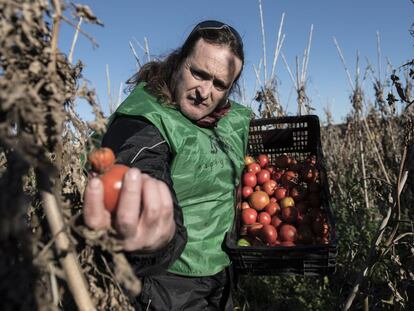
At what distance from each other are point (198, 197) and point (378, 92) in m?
3.11

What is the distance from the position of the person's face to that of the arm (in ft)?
1.04

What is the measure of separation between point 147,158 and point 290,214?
127 centimetres

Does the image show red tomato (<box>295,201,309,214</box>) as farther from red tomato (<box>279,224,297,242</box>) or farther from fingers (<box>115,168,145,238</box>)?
fingers (<box>115,168,145,238</box>)

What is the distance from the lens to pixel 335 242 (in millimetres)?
1740

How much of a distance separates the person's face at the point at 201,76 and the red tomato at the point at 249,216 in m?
0.80

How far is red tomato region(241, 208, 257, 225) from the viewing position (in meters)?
2.36

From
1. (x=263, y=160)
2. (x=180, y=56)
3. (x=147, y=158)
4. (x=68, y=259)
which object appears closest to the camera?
(x=68, y=259)

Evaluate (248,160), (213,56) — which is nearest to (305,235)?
(248,160)

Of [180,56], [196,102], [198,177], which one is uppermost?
[180,56]

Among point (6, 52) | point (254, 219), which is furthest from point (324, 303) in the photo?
point (6, 52)

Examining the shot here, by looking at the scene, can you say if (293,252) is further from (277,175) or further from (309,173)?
(277,175)

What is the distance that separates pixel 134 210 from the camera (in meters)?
0.77

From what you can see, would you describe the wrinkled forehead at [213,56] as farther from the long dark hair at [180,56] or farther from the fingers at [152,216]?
the fingers at [152,216]

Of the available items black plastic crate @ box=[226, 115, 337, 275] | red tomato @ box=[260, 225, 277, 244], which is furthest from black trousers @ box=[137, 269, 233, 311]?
red tomato @ box=[260, 225, 277, 244]
